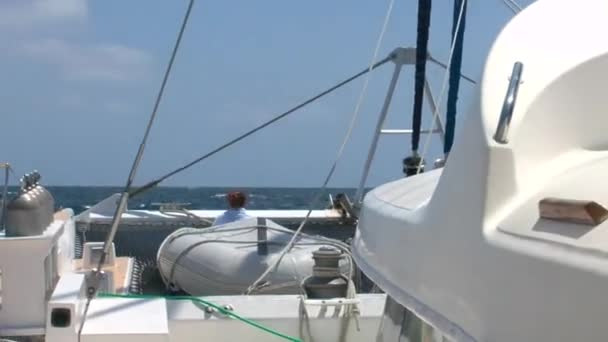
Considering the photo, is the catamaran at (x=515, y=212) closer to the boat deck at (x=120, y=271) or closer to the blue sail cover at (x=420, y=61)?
the blue sail cover at (x=420, y=61)

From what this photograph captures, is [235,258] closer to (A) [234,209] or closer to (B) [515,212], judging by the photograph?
(A) [234,209]

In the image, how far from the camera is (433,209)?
2.11 meters

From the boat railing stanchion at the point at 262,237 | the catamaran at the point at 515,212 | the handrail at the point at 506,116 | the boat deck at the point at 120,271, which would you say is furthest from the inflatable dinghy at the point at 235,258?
the handrail at the point at 506,116

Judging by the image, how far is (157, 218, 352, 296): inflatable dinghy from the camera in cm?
674

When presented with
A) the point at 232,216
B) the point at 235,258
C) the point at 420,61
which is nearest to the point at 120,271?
the point at 235,258

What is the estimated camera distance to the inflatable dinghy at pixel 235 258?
22.1 feet

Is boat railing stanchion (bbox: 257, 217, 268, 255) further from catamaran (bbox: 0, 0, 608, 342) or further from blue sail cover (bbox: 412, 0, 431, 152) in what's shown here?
catamaran (bbox: 0, 0, 608, 342)

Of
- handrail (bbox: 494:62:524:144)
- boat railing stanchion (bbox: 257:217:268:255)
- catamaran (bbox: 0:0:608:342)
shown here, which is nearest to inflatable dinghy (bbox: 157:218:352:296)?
boat railing stanchion (bbox: 257:217:268:255)

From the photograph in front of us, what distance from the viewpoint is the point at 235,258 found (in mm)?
6867

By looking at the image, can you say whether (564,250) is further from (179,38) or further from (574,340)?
(179,38)

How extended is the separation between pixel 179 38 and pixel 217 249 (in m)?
2.82

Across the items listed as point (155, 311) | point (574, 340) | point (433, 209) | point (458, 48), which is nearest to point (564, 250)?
point (574, 340)

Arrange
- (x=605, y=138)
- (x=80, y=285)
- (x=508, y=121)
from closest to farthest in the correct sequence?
(x=508, y=121) → (x=605, y=138) → (x=80, y=285)

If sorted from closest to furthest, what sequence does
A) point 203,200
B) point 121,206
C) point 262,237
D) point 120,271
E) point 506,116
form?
point 506,116 → point 121,206 → point 262,237 → point 120,271 → point 203,200
